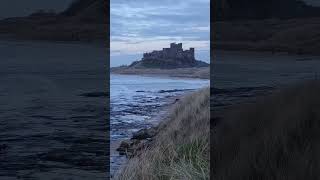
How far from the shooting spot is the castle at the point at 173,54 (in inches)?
179

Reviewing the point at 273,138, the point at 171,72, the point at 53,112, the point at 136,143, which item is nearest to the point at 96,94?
the point at 53,112

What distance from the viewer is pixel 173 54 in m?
4.62

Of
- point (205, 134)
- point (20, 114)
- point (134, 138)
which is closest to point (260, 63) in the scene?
point (205, 134)

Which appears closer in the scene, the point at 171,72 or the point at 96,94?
the point at 96,94

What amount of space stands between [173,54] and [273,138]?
1130mm

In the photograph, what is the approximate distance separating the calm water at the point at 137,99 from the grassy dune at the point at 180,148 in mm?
115

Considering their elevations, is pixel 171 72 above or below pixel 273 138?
above

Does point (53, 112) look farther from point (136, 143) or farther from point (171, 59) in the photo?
point (171, 59)

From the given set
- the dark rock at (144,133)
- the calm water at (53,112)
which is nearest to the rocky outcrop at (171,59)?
the calm water at (53,112)

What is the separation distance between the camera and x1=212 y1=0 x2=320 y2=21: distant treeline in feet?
14.9

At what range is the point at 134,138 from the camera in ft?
15.0

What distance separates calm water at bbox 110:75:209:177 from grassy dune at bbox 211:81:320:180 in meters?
0.49

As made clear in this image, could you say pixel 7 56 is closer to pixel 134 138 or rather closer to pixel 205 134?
pixel 134 138

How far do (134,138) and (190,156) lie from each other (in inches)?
20.4
